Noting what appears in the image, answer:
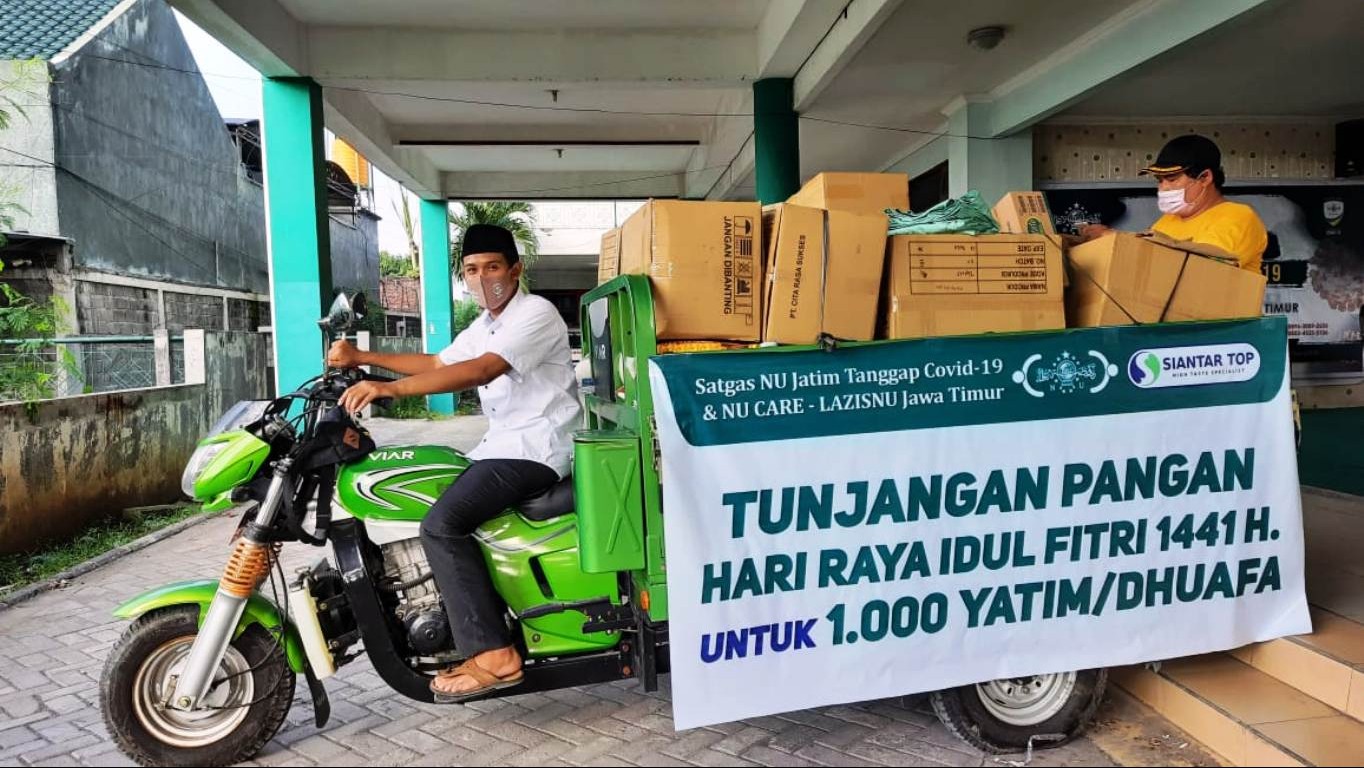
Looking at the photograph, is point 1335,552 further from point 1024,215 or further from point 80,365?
point 80,365

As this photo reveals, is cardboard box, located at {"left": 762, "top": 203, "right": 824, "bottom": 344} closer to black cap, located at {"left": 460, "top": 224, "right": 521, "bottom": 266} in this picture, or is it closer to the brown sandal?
black cap, located at {"left": 460, "top": 224, "right": 521, "bottom": 266}

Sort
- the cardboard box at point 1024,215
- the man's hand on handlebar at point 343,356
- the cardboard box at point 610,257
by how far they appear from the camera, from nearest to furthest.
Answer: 1. the man's hand on handlebar at point 343,356
2. the cardboard box at point 1024,215
3. the cardboard box at point 610,257

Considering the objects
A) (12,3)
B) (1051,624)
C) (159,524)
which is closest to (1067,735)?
(1051,624)

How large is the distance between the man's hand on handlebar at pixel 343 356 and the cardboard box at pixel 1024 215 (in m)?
2.30

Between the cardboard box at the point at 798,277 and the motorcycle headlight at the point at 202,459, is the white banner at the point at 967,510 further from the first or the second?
the motorcycle headlight at the point at 202,459

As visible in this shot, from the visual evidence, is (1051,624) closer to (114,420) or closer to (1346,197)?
(114,420)

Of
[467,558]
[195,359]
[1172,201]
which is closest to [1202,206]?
[1172,201]

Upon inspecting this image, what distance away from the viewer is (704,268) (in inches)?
105

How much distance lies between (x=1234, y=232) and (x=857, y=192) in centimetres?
156

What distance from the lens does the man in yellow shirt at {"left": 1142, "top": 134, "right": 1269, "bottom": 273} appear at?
3359 millimetres

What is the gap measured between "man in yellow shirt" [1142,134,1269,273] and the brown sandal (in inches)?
121

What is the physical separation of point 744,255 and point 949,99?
7448 millimetres

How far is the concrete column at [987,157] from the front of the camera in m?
8.36

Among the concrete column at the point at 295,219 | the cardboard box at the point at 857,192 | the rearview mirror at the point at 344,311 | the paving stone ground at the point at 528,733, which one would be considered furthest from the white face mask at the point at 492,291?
the concrete column at the point at 295,219
